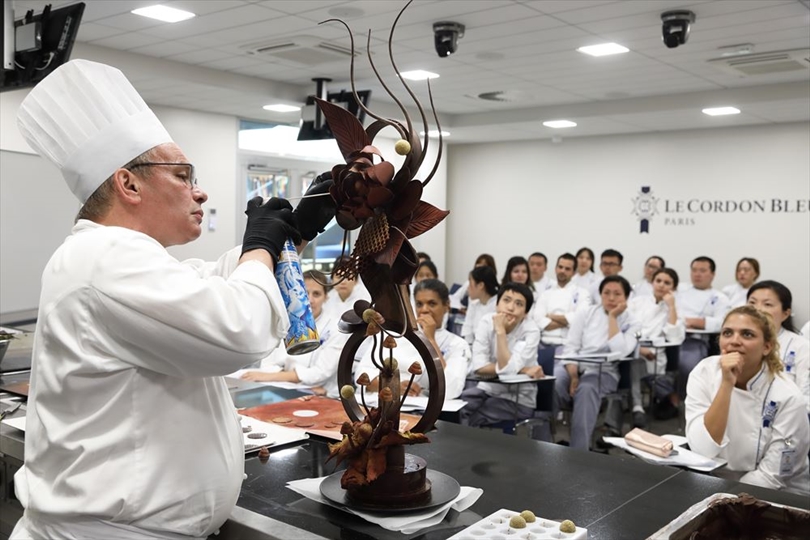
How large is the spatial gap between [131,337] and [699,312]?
289 inches

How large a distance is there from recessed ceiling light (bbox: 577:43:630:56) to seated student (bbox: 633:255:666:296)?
3156mm

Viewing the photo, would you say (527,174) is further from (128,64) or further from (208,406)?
(208,406)

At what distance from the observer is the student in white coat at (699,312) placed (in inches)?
254

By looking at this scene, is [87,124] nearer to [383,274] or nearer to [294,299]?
[294,299]

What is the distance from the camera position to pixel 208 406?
4.13 ft

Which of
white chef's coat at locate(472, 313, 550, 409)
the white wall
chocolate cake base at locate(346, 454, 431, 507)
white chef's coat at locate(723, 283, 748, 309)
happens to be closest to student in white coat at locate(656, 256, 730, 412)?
white chef's coat at locate(723, 283, 748, 309)

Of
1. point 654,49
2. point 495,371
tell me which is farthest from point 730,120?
point 495,371

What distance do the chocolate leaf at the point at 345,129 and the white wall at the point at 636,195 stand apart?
25.9 feet

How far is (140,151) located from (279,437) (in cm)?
88

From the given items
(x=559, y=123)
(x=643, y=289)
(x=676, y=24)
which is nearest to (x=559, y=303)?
(x=643, y=289)

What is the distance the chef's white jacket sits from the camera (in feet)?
13.7

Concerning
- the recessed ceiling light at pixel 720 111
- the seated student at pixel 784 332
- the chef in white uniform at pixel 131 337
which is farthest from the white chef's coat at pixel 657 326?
the chef in white uniform at pixel 131 337

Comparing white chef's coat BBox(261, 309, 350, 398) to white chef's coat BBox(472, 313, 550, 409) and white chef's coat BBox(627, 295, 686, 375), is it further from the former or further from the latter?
white chef's coat BBox(627, 295, 686, 375)

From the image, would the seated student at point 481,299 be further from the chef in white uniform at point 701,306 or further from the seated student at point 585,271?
the seated student at point 585,271
